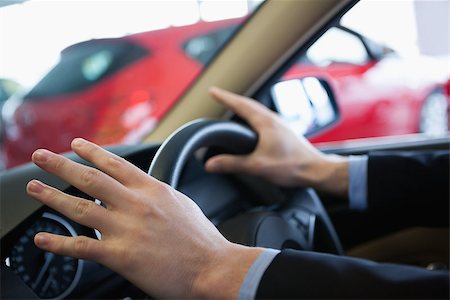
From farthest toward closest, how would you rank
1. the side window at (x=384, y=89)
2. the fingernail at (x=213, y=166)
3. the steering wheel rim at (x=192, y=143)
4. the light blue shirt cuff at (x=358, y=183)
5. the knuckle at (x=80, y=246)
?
the side window at (x=384, y=89), the light blue shirt cuff at (x=358, y=183), the fingernail at (x=213, y=166), the steering wheel rim at (x=192, y=143), the knuckle at (x=80, y=246)

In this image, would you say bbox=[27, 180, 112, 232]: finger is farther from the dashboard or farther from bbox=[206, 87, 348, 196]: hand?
bbox=[206, 87, 348, 196]: hand

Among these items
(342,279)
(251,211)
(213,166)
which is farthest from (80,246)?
(213,166)

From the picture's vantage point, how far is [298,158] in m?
1.49

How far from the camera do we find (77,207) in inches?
30.0

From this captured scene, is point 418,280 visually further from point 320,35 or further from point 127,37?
point 127,37

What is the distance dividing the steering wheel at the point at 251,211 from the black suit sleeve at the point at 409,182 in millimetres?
147

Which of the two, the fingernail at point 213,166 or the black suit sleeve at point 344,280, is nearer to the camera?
the black suit sleeve at point 344,280

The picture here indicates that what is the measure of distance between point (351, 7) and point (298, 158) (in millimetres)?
374

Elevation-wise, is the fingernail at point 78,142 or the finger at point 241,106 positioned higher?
the fingernail at point 78,142

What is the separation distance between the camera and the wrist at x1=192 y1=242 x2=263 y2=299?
0.78m

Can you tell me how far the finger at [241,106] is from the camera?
4.66 feet

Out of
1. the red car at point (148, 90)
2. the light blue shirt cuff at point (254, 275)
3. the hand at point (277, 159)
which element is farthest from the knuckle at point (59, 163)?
the red car at point (148, 90)

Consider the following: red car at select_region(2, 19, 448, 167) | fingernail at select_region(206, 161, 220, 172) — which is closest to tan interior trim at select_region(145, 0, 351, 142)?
fingernail at select_region(206, 161, 220, 172)

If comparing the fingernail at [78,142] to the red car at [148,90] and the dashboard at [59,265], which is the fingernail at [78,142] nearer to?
the dashboard at [59,265]
